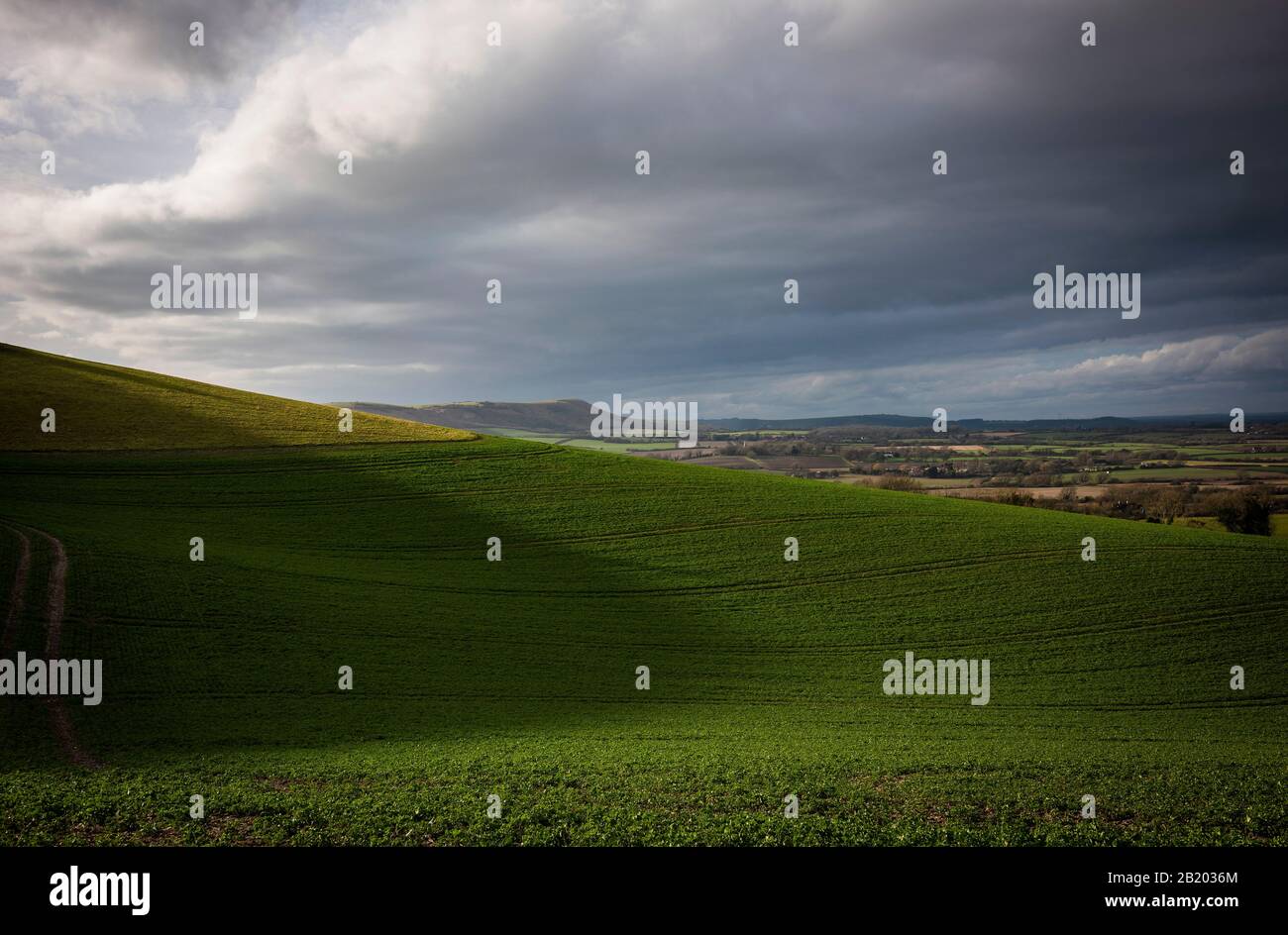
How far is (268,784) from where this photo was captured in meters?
16.2

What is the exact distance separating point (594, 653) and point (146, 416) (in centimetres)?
5842

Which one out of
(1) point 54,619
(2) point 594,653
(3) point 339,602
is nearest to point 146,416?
(3) point 339,602

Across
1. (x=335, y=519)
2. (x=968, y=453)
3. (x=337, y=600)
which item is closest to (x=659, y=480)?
(x=335, y=519)

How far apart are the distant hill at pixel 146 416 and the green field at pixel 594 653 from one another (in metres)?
0.83

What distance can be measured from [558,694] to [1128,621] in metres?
31.7

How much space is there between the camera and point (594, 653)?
107 feet

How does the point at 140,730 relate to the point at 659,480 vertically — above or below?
below

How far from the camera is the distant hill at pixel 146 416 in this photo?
60594 millimetres

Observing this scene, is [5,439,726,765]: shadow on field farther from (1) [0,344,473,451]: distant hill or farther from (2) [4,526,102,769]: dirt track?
(1) [0,344,473,451]: distant hill

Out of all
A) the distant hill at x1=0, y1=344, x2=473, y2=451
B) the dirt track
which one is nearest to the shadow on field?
the dirt track

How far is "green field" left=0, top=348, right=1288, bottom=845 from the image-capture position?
14.8 meters

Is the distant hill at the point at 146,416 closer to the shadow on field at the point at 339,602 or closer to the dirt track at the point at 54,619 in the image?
the shadow on field at the point at 339,602

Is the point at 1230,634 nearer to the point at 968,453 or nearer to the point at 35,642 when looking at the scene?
the point at 35,642

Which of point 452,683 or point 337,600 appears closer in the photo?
point 452,683
